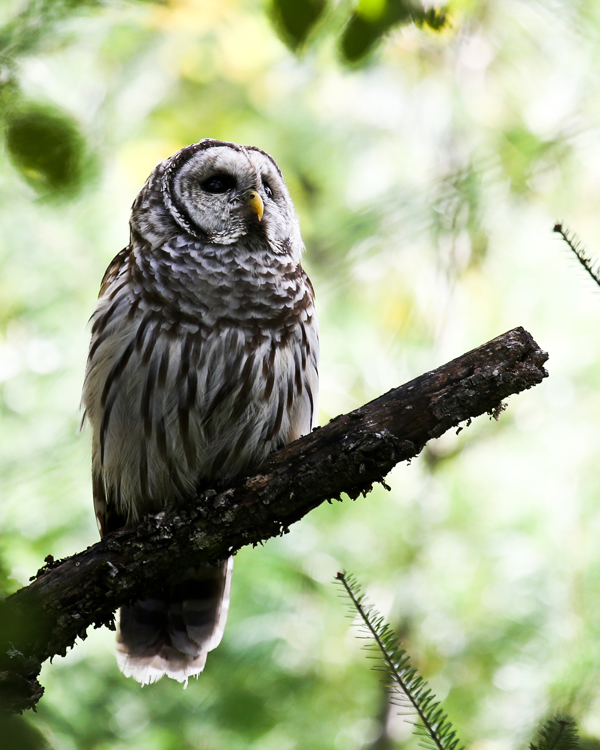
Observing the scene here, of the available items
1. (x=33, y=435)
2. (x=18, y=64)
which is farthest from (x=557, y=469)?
(x=18, y=64)

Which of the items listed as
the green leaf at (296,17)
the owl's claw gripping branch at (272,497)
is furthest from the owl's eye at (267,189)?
the green leaf at (296,17)

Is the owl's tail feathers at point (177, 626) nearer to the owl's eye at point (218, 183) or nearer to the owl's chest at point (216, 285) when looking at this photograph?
the owl's chest at point (216, 285)

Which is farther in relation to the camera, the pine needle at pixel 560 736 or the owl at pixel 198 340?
the owl at pixel 198 340

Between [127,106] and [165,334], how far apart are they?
2090 mm

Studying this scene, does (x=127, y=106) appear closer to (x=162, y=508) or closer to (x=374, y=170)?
(x=374, y=170)

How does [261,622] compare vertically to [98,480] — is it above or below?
below

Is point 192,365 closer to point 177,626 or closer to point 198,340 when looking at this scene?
point 198,340

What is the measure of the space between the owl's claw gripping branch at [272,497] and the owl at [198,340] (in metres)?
0.27

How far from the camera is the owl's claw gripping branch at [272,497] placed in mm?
1798

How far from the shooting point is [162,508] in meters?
2.46

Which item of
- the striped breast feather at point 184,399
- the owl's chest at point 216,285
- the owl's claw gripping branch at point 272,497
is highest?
the owl's chest at point 216,285

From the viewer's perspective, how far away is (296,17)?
0.59 m

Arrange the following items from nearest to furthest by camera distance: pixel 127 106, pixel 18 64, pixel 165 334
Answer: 1. pixel 18 64
2. pixel 165 334
3. pixel 127 106

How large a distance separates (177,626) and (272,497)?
3.47ft
